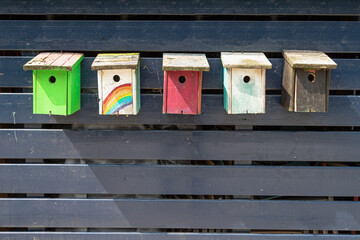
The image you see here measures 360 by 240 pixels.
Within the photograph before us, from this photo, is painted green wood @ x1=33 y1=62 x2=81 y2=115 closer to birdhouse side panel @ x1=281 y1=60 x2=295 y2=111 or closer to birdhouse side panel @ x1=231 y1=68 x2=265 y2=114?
birdhouse side panel @ x1=231 y1=68 x2=265 y2=114

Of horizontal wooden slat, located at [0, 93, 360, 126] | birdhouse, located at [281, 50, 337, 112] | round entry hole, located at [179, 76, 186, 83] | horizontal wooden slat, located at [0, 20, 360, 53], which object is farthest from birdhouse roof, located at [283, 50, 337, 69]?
round entry hole, located at [179, 76, 186, 83]

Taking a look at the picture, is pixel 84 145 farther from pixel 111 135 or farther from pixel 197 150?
pixel 197 150

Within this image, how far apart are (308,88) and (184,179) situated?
1.14 metres

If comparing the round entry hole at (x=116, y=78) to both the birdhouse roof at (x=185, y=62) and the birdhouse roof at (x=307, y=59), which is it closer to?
the birdhouse roof at (x=185, y=62)

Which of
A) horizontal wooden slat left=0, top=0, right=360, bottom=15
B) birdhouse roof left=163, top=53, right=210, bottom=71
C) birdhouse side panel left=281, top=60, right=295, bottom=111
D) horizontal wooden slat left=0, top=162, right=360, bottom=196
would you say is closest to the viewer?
birdhouse roof left=163, top=53, right=210, bottom=71

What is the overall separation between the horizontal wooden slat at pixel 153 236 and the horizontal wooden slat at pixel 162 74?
1.19m

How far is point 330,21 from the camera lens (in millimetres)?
2326

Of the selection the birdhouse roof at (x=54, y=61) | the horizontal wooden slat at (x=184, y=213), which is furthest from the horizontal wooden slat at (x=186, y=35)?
the horizontal wooden slat at (x=184, y=213)

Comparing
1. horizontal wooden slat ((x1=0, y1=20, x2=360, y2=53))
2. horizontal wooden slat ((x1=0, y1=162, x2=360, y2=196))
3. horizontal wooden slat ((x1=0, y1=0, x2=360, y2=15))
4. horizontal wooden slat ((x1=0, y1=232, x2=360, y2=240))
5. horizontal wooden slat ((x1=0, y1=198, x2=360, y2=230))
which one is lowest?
horizontal wooden slat ((x1=0, y1=232, x2=360, y2=240))

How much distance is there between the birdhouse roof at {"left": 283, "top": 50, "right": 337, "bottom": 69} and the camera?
203 centimetres

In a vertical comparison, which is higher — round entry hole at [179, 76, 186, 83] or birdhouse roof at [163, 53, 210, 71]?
birdhouse roof at [163, 53, 210, 71]

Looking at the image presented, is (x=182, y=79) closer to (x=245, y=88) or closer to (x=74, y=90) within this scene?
(x=245, y=88)

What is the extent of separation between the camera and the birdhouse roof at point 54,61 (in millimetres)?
2025

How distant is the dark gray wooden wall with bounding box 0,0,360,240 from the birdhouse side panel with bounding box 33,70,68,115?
0.30 m
